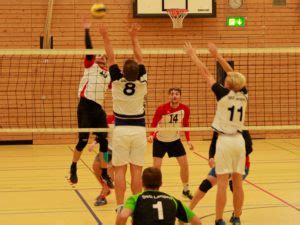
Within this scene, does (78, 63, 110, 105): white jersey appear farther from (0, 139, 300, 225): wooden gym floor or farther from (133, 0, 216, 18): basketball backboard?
(133, 0, 216, 18): basketball backboard

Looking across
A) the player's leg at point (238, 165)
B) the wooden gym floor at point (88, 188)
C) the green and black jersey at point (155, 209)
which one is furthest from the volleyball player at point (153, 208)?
the wooden gym floor at point (88, 188)

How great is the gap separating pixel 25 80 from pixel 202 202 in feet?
29.2

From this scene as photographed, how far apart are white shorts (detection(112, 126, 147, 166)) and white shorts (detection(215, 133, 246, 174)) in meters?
1.06

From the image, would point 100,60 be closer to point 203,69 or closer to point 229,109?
point 203,69

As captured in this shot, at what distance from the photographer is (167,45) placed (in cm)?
1912

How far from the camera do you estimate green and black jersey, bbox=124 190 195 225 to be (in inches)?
241

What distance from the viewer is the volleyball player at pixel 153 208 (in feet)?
20.1

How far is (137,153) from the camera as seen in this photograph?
8.79 meters

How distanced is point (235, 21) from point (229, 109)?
11.4 m

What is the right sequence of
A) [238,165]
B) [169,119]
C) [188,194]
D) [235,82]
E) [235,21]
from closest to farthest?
[235,82] < [238,165] < [188,194] < [169,119] < [235,21]

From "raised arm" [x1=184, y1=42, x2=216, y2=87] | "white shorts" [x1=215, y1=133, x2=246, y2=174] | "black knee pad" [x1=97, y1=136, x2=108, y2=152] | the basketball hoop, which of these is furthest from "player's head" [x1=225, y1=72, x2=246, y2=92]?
the basketball hoop

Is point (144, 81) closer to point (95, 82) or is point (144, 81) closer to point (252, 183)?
point (95, 82)

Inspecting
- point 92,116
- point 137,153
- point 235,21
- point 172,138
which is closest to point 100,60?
point 92,116

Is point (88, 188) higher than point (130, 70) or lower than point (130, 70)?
lower
